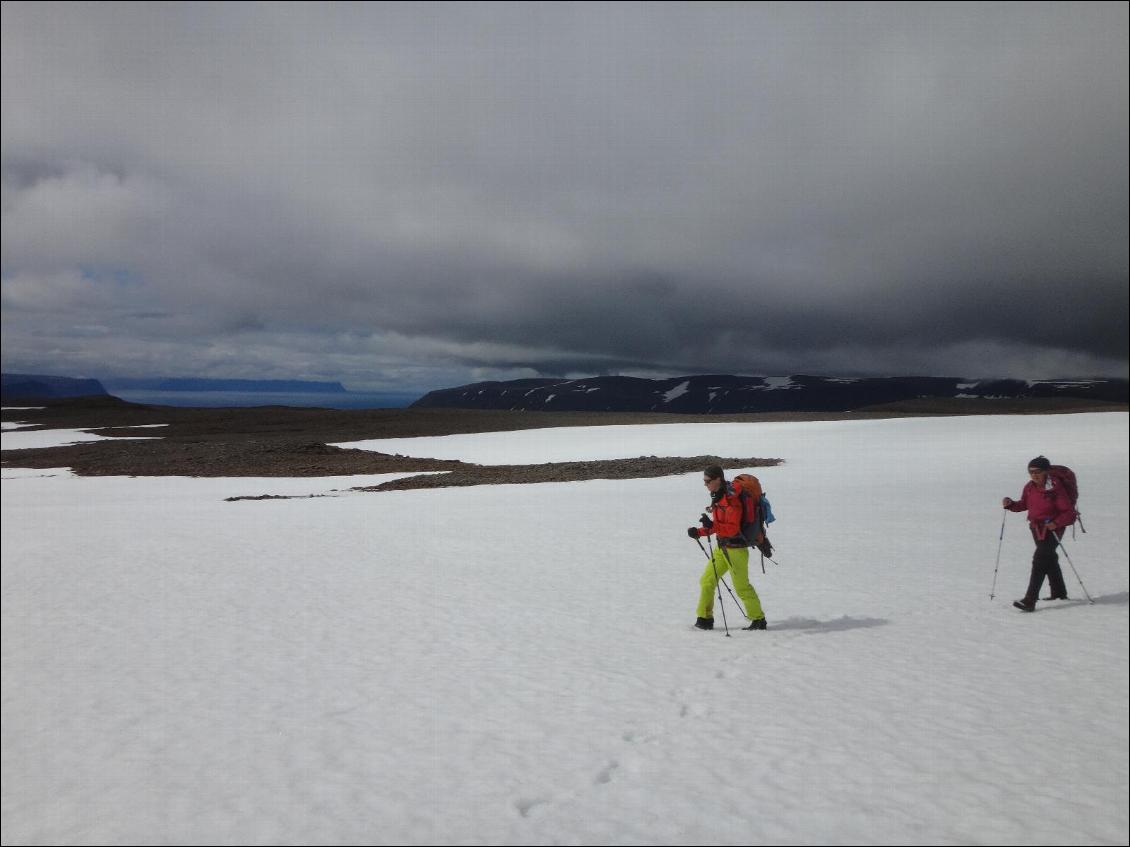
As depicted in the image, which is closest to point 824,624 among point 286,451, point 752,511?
point 752,511

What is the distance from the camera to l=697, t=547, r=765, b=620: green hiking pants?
9.64m

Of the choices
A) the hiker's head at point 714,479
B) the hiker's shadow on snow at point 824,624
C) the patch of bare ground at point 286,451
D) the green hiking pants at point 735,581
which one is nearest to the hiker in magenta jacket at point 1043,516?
the hiker's shadow on snow at point 824,624

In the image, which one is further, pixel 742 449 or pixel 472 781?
pixel 742 449

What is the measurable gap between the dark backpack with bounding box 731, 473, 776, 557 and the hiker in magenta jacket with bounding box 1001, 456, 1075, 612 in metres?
3.72

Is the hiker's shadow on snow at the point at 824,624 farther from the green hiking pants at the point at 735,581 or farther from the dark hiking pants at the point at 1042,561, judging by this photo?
the dark hiking pants at the point at 1042,561

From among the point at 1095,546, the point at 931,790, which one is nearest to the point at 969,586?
the point at 1095,546

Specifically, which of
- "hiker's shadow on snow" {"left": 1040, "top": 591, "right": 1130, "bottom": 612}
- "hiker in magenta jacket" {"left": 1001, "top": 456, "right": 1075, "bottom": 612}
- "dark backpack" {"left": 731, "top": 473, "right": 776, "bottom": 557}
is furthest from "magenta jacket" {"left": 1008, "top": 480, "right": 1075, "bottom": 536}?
"dark backpack" {"left": 731, "top": 473, "right": 776, "bottom": 557}

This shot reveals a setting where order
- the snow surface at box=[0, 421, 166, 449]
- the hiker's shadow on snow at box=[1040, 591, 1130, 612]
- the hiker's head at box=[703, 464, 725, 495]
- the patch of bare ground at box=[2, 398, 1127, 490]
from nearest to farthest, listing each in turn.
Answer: the hiker's head at box=[703, 464, 725, 495] → the hiker's shadow on snow at box=[1040, 591, 1130, 612] → the patch of bare ground at box=[2, 398, 1127, 490] → the snow surface at box=[0, 421, 166, 449]

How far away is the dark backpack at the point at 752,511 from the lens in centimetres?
960

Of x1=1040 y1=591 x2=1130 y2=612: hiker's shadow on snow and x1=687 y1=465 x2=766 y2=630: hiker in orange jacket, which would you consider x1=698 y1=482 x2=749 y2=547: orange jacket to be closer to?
x1=687 y1=465 x2=766 y2=630: hiker in orange jacket

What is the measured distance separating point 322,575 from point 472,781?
930cm

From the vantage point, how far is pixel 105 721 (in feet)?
24.4

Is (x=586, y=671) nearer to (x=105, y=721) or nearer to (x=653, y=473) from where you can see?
(x=105, y=721)

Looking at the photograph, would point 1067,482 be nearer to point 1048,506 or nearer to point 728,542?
point 1048,506
